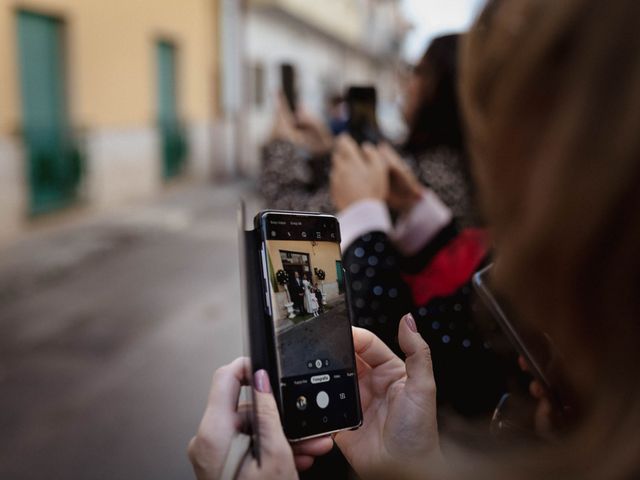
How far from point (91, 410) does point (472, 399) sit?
9.71 ft

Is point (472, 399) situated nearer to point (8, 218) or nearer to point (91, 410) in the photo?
point (91, 410)

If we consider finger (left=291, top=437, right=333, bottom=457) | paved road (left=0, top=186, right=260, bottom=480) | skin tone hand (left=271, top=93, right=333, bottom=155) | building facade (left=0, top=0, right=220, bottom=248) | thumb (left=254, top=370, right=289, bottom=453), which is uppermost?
building facade (left=0, top=0, right=220, bottom=248)

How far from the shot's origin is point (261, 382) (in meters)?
0.67

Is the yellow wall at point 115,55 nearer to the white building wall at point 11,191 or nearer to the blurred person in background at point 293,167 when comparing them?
the white building wall at point 11,191

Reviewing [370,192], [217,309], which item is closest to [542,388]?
[370,192]

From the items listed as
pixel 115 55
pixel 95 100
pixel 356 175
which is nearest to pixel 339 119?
pixel 356 175

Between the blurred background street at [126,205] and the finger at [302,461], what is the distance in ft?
4.36

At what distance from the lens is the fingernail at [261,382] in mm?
668

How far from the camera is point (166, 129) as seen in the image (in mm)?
11234

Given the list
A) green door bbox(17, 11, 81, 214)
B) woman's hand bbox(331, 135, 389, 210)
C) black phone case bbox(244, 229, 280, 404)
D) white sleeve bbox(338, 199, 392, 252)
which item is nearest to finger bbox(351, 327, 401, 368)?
black phone case bbox(244, 229, 280, 404)

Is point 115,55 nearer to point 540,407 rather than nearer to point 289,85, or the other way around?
point 289,85

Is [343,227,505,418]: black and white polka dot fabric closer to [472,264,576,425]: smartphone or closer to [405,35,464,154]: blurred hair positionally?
[472,264,576,425]: smartphone

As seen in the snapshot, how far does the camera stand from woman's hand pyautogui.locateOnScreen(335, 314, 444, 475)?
0.71m

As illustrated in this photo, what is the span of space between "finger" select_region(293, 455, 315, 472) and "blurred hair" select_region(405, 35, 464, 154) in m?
1.43
